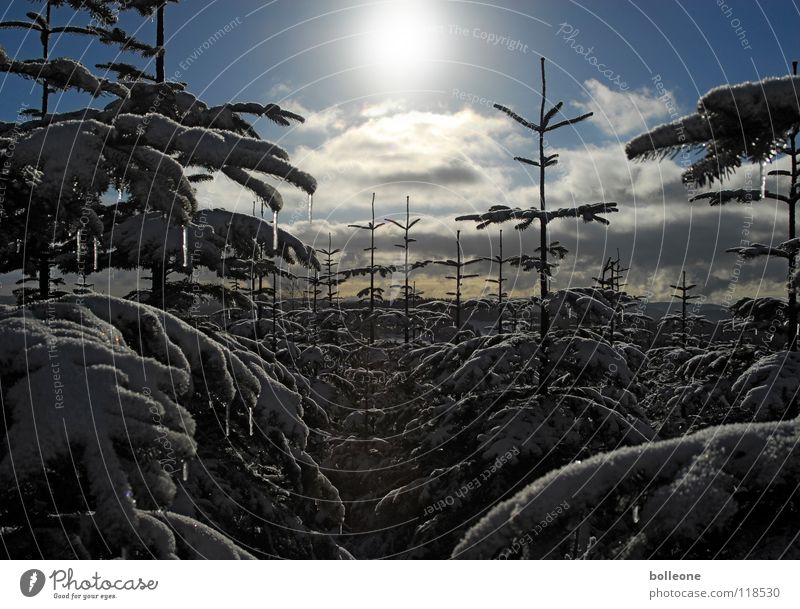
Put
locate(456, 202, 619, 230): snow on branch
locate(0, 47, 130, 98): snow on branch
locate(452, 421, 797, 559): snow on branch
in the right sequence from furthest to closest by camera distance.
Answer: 1. locate(456, 202, 619, 230): snow on branch
2. locate(0, 47, 130, 98): snow on branch
3. locate(452, 421, 797, 559): snow on branch

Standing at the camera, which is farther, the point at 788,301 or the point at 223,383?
the point at 788,301

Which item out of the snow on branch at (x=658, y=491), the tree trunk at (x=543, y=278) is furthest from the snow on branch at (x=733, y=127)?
the tree trunk at (x=543, y=278)

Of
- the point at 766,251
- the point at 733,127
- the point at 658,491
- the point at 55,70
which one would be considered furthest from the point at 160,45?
the point at 766,251

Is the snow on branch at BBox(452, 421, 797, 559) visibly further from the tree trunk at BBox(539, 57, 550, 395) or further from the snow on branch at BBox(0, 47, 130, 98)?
the tree trunk at BBox(539, 57, 550, 395)

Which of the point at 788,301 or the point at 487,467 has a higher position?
the point at 788,301

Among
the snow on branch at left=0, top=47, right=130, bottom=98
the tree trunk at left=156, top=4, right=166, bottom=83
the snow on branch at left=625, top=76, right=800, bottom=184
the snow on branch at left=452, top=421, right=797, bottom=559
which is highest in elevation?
the tree trunk at left=156, top=4, right=166, bottom=83

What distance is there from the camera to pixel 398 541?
11.2m

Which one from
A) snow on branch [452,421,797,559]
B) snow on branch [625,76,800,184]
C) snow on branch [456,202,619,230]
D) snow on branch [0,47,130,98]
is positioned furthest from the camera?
snow on branch [456,202,619,230]

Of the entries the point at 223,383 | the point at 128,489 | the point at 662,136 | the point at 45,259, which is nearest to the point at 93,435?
the point at 128,489

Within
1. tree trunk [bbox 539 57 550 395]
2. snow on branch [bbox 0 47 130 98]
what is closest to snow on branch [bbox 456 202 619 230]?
tree trunk [bbox 539 57 550 395]

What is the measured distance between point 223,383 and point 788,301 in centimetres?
1127

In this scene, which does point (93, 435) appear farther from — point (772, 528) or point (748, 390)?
point (748, 390)

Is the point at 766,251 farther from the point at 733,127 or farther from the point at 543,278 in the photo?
the point at 733,127

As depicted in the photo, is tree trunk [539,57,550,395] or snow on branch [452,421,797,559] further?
tree trunk [539,57,550,395]
